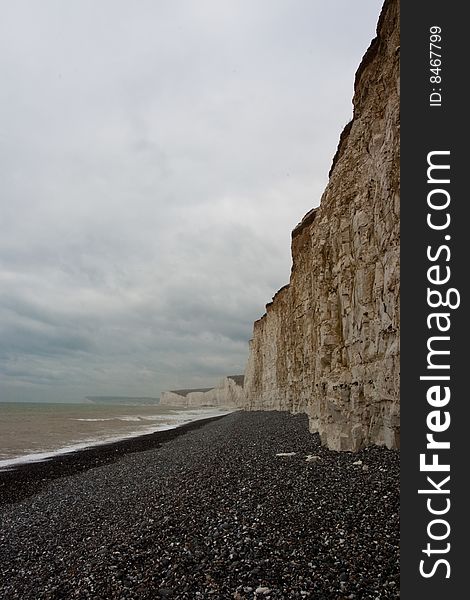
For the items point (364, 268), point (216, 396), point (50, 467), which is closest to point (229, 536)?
point (364, 268)

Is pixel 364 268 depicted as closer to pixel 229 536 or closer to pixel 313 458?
pixel 313 458

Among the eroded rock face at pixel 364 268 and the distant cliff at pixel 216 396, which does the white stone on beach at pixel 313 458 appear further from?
the distant cliff at pixel 216 396

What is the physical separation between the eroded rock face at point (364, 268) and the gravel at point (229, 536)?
1217 mm

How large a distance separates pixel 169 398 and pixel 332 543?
171816mm

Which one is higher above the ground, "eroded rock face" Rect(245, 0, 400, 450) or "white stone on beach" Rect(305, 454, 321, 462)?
"eroded rock face" Rect(245, 0, 400, 450)

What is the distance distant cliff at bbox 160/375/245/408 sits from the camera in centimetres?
10888

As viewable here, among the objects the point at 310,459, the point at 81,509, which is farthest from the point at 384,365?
the point at 81,509

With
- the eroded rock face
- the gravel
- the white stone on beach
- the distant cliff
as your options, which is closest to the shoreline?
the gravel

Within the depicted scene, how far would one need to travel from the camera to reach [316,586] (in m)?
5.01

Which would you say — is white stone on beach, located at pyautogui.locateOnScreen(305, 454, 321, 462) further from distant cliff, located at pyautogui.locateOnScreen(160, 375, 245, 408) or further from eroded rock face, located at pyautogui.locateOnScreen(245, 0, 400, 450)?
distant cliff, located at pyautogui.locateOnScreen(160, 375, 245, 408)

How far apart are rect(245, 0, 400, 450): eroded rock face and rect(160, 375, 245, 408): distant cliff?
78.3 m

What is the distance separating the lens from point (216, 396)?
134875 millimetres

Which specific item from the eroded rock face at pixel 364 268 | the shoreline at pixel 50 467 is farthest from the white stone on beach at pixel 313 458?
the shoreline at pixel 50 467

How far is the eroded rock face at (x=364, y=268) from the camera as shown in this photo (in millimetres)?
10688
